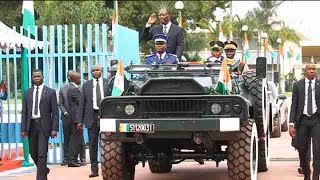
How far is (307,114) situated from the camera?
895 centimetres

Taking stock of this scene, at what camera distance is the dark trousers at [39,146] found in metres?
9.20

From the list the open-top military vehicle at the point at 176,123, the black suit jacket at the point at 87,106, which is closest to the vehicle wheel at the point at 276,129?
the black suit jacket at the point at 87,106

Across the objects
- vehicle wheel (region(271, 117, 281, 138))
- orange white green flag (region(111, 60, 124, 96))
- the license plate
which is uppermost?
orange white green flag (region(111, 60, 124, 96))

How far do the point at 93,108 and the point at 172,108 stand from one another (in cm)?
280

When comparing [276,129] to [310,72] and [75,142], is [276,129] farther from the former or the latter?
[310,72]

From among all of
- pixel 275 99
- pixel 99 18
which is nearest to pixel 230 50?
pixel 275 99

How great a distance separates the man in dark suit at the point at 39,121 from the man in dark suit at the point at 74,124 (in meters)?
2.58

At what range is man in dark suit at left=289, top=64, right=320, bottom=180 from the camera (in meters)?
8.93

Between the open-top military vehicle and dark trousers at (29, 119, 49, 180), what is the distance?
38.0 inches

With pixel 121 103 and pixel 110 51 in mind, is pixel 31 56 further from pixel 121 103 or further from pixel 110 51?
pixel 121 103

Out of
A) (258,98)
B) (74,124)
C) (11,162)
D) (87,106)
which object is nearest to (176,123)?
(258,98)

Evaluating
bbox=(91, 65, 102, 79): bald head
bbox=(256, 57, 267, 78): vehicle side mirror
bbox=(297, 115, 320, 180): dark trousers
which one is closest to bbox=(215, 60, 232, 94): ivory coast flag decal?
bbox=(256, 57, 267, 78): vehicle side mirror

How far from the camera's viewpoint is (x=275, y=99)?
17.0 metres

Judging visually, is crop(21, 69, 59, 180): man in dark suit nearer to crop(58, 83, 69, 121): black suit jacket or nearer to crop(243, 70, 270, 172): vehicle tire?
crop(58, 83, 69, 121): black suit jacket
